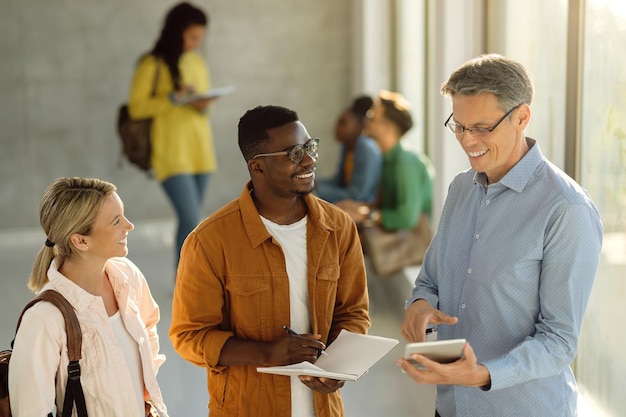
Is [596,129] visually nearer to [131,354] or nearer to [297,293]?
[297,293]

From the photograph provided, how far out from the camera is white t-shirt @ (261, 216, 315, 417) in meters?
2.75

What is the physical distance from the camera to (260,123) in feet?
9.17

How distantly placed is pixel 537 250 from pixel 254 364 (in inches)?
35.8

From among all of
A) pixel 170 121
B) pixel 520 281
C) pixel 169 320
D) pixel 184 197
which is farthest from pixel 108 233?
pixel 170 121

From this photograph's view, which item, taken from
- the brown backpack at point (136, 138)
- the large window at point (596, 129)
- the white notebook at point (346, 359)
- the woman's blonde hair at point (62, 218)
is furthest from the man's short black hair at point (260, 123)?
the brown backpack at point (136, 138)

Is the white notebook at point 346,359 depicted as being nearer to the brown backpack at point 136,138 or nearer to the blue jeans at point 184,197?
the blue jeans at point 184,197

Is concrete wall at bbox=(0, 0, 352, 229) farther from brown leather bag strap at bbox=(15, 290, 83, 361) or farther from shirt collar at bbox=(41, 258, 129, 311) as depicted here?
brown leather bag strap at bbox=(15, 290, 83, 361)

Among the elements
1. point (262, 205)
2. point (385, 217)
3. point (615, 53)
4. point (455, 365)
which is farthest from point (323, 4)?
point (455, 365)

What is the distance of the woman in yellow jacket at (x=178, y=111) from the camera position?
6.75 m

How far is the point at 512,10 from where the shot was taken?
4887 millimetres

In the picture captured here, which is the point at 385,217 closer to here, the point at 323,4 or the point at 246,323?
the point at 246,323

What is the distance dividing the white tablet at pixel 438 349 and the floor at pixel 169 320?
5.88 feet

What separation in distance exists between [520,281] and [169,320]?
4.64 m

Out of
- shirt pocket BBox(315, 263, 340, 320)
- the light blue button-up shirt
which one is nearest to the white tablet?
the light blue button-up shirt
